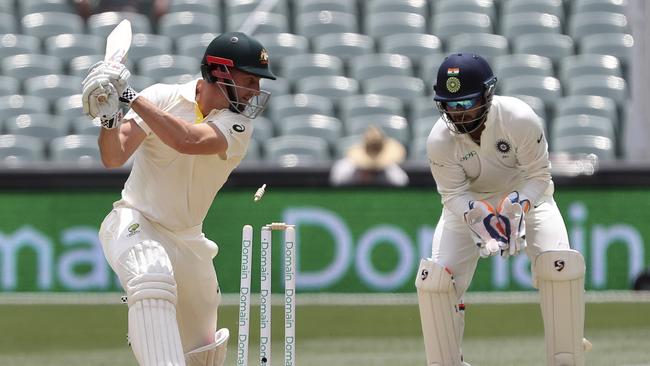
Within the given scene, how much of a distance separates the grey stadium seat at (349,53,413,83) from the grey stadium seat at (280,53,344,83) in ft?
0.70

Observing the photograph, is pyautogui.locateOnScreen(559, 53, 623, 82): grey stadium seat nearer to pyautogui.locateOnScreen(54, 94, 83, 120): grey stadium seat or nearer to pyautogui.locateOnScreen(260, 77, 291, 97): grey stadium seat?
pyautogui.locateOnScreen(260, 77, 291, 97): grey stadium seat

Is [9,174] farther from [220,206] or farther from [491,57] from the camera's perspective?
[491,57]

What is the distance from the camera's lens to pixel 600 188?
36.7 feet

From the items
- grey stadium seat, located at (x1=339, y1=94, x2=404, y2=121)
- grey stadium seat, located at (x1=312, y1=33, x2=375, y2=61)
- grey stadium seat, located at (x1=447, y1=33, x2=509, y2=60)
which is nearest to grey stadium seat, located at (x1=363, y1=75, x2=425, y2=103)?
grey stadium seat, located at (x1=339, y1=94, x2=404, y2=121)

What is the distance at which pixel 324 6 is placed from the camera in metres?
14.5

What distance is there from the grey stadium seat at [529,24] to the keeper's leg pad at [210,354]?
30.0ft

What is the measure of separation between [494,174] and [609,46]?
8.41 meters

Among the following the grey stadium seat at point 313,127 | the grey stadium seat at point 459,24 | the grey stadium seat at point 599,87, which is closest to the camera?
the grey stadium seat at point 313,127

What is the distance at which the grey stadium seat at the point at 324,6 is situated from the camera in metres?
14.5

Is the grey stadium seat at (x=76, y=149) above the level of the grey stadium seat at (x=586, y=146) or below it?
above

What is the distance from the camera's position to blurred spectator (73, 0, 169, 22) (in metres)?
14.4

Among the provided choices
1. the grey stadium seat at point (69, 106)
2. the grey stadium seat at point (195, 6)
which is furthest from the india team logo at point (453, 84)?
the grey stadium seat at point (195, 6)

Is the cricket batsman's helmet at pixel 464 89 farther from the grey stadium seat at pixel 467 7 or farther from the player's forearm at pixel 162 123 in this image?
the grey stadium seat at pixel 467 7

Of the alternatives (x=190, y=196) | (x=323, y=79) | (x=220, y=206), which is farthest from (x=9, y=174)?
(x=190, y=196)
